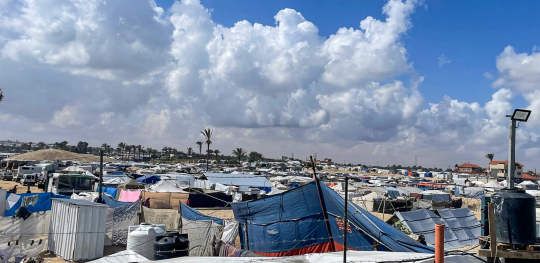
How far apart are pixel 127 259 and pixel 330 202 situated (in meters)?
5.93

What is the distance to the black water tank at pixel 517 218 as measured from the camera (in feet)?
21.9

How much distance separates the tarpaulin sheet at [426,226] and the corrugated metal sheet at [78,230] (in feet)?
41.5

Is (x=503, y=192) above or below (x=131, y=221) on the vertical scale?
above

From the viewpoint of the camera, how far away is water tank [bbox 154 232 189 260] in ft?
39.4

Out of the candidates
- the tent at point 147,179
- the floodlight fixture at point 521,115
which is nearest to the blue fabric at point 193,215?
the floodlight fixture at point 521,115

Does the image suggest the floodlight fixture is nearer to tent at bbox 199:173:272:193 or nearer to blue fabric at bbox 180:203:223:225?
blue fabric at bbox 180:203:223:225

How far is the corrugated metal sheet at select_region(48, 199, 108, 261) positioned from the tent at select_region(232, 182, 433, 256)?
4.81 m

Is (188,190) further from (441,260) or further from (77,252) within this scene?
(441,260)

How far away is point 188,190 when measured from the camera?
3509 cm

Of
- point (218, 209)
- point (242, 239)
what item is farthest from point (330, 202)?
point (218, 209)

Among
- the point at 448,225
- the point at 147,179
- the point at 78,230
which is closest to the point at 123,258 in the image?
the point at 78,230

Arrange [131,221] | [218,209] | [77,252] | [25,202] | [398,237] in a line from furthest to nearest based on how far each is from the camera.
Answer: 1. [218,209]
2. [131,221]
3. [25,202]
4. [77,252]
5. [398,237]

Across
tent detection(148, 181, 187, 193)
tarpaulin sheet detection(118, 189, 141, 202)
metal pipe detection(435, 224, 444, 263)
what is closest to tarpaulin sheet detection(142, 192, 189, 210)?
tent detection(148, 181, 187, 193)

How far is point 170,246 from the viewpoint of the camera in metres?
12.1
